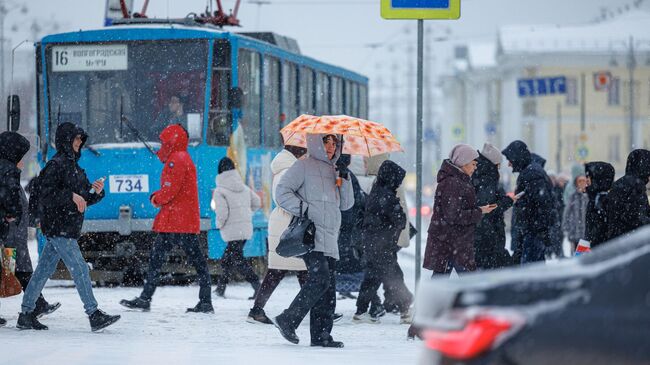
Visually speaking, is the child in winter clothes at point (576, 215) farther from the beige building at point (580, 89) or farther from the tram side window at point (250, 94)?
the beige building at point (580, 89)

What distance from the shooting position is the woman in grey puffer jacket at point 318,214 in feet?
33.7

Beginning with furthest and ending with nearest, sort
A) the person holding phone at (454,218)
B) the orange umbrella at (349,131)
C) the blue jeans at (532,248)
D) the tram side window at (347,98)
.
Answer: the tram side window at (347,98), the blue jeans at (532,248), the orange umbrella at (349,131), the person holding phone at (454,218)

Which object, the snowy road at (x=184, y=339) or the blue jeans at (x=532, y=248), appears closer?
the snowy road at (x=184, y=339)

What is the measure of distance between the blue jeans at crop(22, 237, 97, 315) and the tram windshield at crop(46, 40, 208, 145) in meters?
5.73

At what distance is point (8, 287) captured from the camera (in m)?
11.5

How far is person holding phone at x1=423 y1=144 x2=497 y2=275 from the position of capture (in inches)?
421

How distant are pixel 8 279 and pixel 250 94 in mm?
6918

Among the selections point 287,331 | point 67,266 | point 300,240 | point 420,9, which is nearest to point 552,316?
point 300,240

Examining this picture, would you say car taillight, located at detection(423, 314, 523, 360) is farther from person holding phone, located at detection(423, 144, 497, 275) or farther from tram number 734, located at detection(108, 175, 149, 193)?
tram number 734, located at detection(108, 175, 149, 193)

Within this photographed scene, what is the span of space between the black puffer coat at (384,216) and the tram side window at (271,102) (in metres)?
6.01

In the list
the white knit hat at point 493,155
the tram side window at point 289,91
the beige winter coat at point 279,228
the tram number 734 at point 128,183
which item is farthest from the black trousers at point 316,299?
the tram side window at point 289,91

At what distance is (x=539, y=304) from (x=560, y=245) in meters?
18.0

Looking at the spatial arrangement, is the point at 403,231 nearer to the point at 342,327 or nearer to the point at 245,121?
the point at 342,327

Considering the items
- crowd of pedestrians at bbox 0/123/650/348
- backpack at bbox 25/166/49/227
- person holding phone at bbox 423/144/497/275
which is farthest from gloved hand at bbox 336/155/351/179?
backpack at bbox 25/166/49/227
